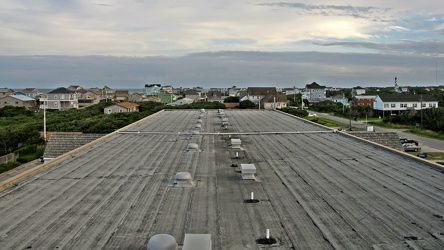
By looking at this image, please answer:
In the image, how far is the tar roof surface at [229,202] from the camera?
5.72 metres

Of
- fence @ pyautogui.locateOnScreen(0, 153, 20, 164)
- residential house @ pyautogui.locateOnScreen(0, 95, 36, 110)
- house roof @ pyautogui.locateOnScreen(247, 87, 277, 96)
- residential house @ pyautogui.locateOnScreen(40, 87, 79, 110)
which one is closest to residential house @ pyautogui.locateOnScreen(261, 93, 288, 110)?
house roof @ pyautogui.locateOnScreen(247, 87, 277, 96)

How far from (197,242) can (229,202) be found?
2.40 m

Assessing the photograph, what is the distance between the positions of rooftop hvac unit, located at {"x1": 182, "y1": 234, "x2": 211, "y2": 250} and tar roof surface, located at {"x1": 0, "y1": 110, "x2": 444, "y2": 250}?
0.45 m

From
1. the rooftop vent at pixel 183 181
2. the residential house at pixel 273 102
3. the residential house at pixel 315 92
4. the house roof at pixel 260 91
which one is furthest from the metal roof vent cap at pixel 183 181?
the residential house at pixel 315 92

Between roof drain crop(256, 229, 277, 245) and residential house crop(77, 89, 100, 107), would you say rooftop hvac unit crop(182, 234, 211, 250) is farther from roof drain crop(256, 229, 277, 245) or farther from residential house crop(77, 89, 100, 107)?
residential house crop(77, 89, 100, 107)

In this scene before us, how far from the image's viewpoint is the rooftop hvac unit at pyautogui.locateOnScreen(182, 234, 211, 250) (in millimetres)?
4953

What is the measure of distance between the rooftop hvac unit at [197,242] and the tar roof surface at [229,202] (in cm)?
45

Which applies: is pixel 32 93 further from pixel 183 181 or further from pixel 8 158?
pixel 183 181

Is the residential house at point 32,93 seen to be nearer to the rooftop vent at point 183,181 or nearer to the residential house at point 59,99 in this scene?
the residential house at point 59,99

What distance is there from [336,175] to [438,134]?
119ft

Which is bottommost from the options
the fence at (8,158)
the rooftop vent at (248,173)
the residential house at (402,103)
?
the fence at (8,158)

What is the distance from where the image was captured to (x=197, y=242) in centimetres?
505

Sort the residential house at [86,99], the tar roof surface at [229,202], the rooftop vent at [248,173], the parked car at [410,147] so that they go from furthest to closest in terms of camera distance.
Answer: the residential house at [86,99] → the parked car at [410,147] → the rooftop vent at [248,173] → the tar roof surface at [229,202]

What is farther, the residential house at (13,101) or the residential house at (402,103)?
the residential house at (13,101)
